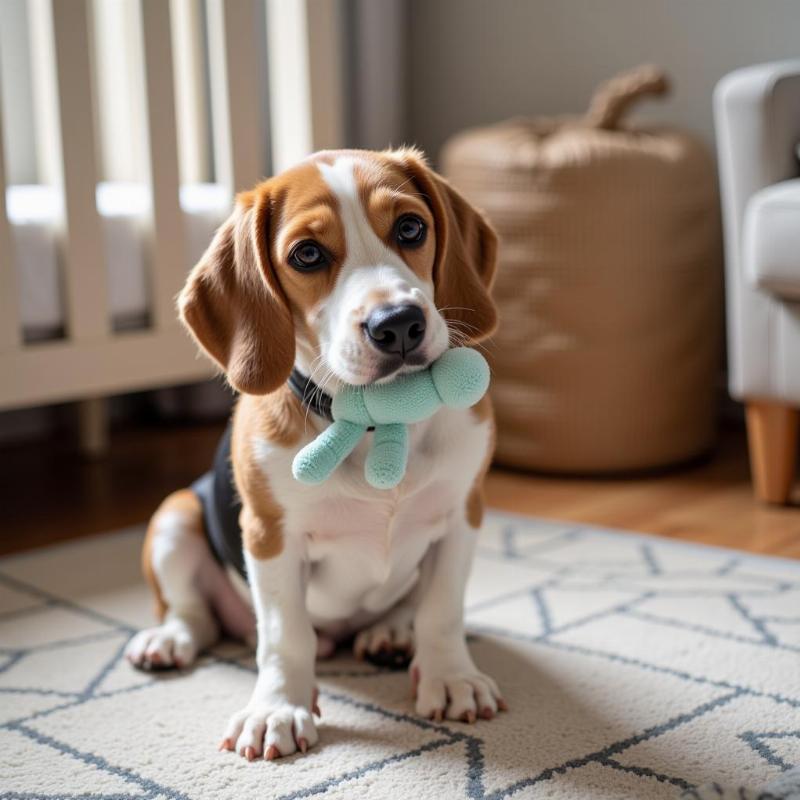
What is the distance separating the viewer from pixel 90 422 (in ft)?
9.53

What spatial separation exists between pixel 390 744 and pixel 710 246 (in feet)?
5.66

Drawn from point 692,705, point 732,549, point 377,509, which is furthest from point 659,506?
point 377,509

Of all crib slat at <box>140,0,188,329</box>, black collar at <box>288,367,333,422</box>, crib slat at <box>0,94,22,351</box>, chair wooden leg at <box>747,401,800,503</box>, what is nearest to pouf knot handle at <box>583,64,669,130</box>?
chair wooden leg at <box>747,401,800,503</box>

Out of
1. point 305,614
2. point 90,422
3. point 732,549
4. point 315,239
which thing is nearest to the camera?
point 315,239

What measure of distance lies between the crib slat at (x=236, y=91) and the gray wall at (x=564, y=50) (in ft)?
3.73

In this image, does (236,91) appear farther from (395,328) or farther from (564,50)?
(395,328)

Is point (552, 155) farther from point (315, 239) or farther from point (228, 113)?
point (315, 239)

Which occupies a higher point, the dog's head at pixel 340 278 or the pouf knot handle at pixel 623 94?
the pouf knot handle at pixel 623 94

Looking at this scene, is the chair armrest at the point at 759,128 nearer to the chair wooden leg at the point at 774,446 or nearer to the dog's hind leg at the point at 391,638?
the chair wooden leg at the point at 774,446

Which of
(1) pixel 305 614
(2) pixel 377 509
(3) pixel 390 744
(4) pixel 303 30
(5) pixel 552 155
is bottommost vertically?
(3) pixel 390 744

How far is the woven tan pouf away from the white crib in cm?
46

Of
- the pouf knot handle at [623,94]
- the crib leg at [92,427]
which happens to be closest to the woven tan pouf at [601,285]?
the pouf knot handle at [623,94]

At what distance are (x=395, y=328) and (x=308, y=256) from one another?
0.16m

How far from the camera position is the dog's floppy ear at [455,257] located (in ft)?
4.44
